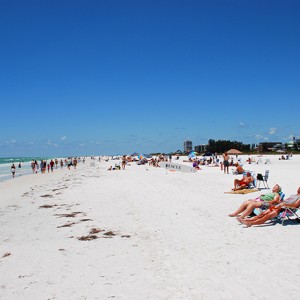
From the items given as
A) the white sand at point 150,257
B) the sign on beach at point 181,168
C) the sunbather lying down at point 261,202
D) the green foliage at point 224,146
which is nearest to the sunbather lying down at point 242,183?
the white sand at point 150,257

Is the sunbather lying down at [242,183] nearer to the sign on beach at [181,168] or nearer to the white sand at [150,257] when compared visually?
the white sand at [150,257]

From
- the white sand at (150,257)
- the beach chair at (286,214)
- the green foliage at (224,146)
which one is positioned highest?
the green foliage at (224,146)

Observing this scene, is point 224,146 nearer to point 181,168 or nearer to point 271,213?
point 181,168

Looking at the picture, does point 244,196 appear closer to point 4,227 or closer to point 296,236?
point 296,236

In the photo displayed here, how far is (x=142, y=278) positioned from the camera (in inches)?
174

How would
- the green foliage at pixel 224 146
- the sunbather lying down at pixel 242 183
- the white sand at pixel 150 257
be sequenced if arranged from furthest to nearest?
the green foliage at pixel 224 146 → the sunbather lying down at pixel 242 183 → the white sand at pixel 150 257

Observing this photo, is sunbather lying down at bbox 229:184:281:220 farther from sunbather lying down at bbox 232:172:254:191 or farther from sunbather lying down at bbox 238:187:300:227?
sunbather lying down at bbox 232:172:254:191

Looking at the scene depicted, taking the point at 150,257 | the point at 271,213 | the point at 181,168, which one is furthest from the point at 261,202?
the point at 181,168

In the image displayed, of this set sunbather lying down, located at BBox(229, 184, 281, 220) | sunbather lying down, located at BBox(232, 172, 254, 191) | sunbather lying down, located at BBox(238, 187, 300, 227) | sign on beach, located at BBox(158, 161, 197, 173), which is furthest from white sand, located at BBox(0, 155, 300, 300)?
sign on beach, located at BBox(158, 161, 197, 173)

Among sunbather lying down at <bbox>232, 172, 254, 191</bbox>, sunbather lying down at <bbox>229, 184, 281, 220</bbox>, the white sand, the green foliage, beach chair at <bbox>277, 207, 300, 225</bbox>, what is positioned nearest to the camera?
the white sand

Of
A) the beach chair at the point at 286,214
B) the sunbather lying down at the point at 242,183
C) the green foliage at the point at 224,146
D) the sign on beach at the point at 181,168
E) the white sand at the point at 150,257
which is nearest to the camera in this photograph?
the white sand at the point at 150,257

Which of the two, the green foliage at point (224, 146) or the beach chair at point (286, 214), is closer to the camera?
the beach chair at point (286, 214)

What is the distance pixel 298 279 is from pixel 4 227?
262 inches

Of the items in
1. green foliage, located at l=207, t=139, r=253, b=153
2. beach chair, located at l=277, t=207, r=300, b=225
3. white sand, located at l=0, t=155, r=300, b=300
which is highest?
green foliage, located at l=207, t=139, r=253, b=153
